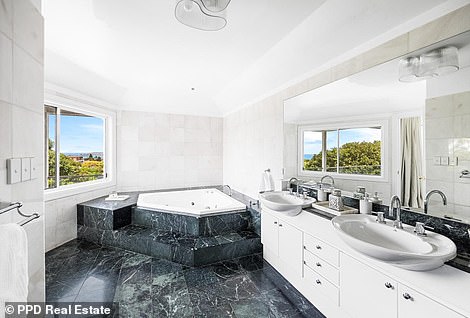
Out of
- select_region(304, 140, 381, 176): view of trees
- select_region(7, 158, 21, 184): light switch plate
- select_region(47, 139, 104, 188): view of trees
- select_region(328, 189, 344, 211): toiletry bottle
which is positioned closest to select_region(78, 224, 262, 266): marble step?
select_region(47, 139, 104, 188): view of trees

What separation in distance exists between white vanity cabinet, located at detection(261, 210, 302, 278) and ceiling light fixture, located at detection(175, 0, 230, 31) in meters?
1.85

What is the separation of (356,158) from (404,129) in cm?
51

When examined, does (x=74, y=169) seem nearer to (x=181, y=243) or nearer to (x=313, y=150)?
(x=181, y=243)

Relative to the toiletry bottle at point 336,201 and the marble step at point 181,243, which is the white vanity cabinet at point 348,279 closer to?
the toiletry bottle at point 336,201

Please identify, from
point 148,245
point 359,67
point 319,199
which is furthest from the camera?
point 148,245

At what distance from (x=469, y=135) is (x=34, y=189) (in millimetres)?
2458

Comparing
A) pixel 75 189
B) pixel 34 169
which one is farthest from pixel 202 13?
pixel 75 189

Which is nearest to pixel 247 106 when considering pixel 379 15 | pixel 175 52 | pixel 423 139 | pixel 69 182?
pixel 175 52

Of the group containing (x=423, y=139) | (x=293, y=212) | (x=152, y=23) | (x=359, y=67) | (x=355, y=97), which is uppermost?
(x=152, y=23)

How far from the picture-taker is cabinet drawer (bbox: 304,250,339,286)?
1607 millimetres

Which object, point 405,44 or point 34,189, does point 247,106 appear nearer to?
point 405,44

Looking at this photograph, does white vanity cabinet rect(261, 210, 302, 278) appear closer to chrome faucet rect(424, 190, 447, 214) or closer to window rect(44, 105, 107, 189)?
chrome faucet rect(424, 190, 447, 214)

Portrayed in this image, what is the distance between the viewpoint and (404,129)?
1.61 meters

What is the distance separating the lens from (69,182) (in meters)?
3.41
